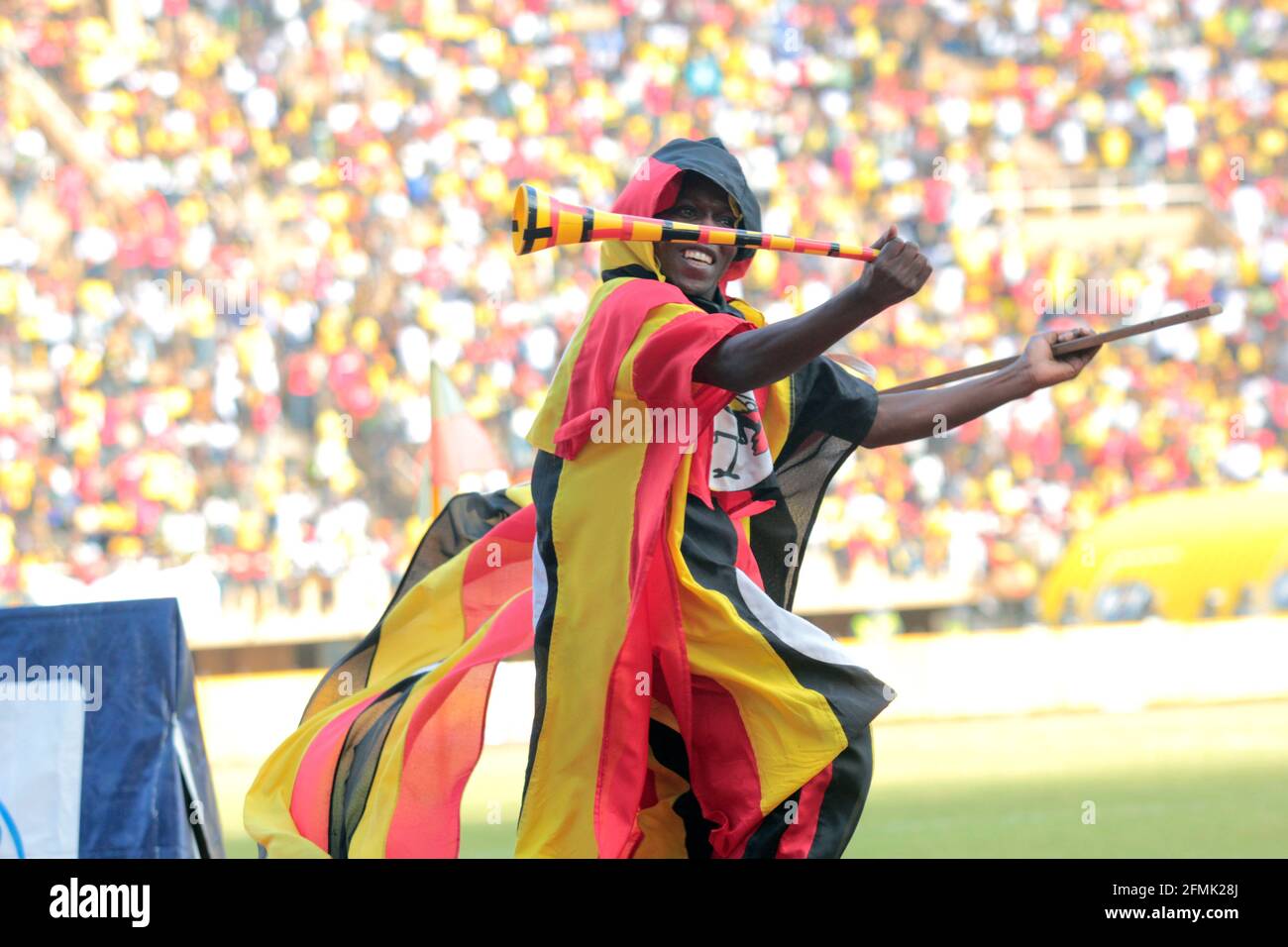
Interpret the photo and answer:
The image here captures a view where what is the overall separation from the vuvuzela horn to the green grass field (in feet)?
9.83

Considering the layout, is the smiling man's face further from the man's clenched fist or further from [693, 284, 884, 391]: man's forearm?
the man's clenched fist

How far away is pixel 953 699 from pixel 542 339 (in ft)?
14.1

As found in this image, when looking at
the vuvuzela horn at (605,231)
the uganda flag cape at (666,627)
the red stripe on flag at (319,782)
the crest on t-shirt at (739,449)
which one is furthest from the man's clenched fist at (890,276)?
the red stripe on flag at (319,782)

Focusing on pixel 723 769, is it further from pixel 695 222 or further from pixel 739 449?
pixel 695 222

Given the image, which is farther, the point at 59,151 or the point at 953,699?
the point at 59,151

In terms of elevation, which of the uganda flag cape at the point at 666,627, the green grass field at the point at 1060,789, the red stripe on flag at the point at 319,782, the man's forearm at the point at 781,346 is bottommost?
the green grass field at the point at 1060,789

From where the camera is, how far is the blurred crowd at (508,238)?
12.5m

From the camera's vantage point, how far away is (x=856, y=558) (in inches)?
478

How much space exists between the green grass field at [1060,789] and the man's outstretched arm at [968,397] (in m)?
2.47

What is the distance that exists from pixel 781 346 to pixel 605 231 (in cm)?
46

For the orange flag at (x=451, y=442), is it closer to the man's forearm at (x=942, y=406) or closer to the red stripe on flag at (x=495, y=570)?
the red stripe on flag at (x=495, y=570)

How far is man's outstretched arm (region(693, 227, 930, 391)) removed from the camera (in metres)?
3.38

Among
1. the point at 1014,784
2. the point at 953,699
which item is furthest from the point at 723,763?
the point at 953,699
